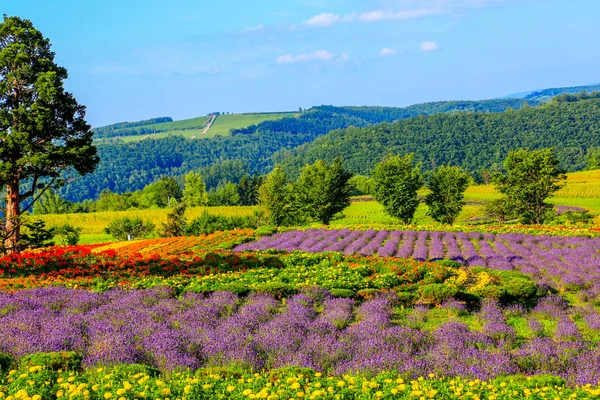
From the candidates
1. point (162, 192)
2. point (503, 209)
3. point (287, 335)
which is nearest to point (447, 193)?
point (503, 209)

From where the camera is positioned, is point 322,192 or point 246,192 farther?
point 246,192

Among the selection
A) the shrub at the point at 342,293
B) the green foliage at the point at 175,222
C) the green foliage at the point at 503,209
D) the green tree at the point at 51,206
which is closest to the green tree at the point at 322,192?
the green foliage at the point at 175,222

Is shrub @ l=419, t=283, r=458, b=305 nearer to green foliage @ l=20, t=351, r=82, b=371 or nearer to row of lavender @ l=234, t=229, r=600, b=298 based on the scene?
row of lavender @ l=234, t=229, r=600, b=298

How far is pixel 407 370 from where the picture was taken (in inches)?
304

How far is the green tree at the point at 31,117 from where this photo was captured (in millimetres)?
22547

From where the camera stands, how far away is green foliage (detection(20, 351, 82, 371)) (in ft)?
24.6

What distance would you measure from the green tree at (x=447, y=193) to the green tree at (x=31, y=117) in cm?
3723

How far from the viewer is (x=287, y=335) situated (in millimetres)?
9555

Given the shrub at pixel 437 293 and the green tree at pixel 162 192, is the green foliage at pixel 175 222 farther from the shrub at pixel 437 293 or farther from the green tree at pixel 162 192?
the green tree at pixel 162 192

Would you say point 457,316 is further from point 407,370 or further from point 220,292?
point 220,292

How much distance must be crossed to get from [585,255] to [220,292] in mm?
17543

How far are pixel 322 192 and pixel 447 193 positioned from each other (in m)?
14.1

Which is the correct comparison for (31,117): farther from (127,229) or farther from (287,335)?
(127,229)

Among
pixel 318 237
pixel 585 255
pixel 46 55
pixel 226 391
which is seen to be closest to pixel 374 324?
pixel 226 391
